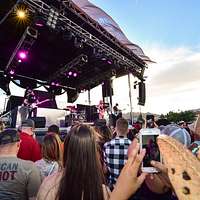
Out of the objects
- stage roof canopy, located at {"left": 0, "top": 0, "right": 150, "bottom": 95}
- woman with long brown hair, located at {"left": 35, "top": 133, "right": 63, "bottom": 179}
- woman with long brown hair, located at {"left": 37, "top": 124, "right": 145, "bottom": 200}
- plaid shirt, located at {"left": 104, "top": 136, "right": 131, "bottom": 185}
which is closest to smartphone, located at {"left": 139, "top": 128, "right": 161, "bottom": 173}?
woman with long brown hair, located at {"left": 37, "top": 124, "right": 145, "bottom": 200}

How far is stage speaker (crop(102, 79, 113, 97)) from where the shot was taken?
51.1 feet

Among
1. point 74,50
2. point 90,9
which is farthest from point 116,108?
point 90,9

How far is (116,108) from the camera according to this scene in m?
14.2

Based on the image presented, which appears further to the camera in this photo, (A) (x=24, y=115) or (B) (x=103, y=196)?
(A) (x=24, y=115)

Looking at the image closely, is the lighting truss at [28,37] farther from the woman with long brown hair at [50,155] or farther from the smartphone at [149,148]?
the smartphone at [149,148]

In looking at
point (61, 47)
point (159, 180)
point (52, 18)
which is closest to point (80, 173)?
point (159, 180)

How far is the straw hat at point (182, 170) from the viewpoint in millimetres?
534

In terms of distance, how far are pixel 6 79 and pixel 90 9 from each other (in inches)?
218

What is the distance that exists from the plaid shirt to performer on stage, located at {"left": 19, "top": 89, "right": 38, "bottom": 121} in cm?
633

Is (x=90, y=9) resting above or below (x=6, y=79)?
above

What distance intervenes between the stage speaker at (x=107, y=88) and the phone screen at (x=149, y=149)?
1434cm

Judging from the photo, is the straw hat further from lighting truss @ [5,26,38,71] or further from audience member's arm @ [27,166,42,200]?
lighting truss @ [5,26,38,71]

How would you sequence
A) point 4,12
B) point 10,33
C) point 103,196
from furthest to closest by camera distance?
point 10,33, point 4,12, point 103,196

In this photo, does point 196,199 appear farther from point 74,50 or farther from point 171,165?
point 74,50
